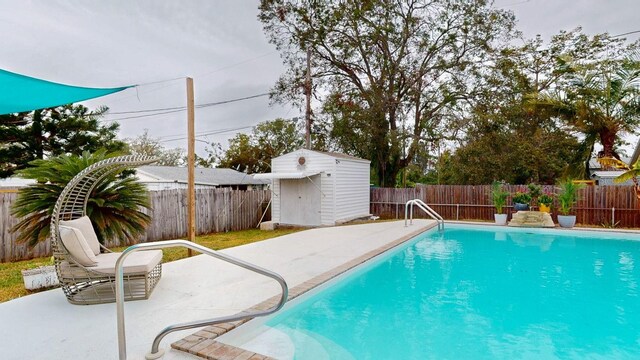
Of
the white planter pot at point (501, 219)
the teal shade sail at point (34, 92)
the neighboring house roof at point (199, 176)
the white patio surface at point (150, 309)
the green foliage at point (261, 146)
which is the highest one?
the green foliage at point (261, 146)

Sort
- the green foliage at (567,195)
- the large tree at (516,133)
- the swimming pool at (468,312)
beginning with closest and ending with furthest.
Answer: the swimming pool at (468,312) → the green foliage at (567,195) → the large tree at (516,133)

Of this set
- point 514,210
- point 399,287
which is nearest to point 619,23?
point 514,210

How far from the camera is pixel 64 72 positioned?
306 inches

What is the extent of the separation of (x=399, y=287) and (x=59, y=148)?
1136 centimetres

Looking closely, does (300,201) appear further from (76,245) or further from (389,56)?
(76,245)

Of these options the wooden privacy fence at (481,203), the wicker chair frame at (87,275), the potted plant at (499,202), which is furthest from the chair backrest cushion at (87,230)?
the wooden privacy fence at (481,203)

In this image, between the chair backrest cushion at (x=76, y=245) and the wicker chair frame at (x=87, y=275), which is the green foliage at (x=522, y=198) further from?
the chair backrest cushion at (x=76, y=245)

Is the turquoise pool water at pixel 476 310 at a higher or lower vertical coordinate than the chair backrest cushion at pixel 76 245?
lower

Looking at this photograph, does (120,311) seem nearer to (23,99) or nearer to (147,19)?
(23,99)

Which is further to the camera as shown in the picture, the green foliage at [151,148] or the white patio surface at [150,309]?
the green foliage at [151,148]

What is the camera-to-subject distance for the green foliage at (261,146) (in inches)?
1180

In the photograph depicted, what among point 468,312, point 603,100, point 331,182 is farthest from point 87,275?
point 603,100

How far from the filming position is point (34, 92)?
4.20 meters

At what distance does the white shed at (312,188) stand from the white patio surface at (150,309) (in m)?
5.92
